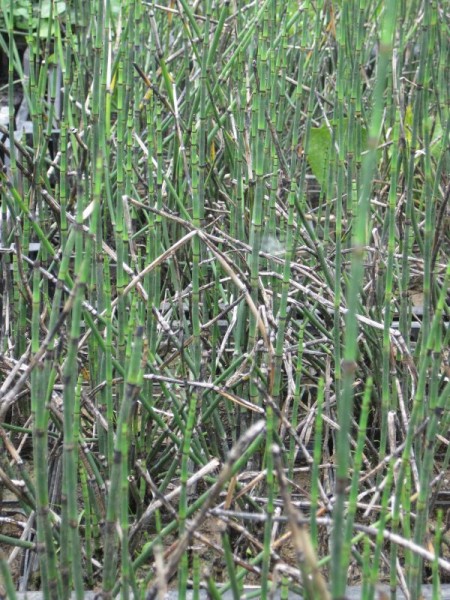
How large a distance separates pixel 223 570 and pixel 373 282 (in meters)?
0.49

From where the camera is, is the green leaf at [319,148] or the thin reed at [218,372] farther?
the green leaf at [319,148]

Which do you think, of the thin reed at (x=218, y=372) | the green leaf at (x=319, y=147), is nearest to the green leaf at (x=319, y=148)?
the green leaf at (x=319, y=147)

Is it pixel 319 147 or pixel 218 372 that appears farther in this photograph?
pixel 319 147

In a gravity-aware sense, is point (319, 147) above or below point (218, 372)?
above

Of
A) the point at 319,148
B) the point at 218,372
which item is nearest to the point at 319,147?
the point at 319,148

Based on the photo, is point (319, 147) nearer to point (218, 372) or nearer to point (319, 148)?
point (319, 148)

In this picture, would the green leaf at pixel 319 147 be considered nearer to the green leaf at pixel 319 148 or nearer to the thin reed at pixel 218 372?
the green leaf at pixel 319 148

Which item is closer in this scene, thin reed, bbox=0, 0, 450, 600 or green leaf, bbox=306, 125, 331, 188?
thin reed, bbox=0, 0, 450, 600

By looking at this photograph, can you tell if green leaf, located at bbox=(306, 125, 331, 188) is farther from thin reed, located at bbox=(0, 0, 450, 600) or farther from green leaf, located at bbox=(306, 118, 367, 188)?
thin reed, located at bbox=(0, 0, 450, 600)

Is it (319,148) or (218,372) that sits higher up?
(319,148)

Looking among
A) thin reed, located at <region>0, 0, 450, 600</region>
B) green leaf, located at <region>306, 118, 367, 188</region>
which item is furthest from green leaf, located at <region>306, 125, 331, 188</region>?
thin reed, located at <region>0, 0, 450, 600</region>

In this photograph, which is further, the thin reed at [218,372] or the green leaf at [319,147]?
the green leaf at [319,147]

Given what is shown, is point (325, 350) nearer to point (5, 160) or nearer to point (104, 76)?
point (104, 76)

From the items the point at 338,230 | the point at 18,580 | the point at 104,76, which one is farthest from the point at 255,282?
the point at 18,580
